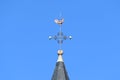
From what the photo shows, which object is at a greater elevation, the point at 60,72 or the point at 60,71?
the point at 60,71

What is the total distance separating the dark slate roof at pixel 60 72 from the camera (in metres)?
32.6

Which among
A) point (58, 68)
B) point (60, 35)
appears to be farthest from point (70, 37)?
point (58, 68)

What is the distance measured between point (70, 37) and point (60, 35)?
0.90 m

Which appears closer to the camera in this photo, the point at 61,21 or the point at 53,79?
the point at 53,79

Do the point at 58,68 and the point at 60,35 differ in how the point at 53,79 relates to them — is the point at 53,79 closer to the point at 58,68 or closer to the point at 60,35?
the point at 58,68

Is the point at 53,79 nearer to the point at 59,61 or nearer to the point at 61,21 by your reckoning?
the point at 59,61

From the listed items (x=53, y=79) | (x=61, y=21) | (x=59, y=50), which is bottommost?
(x=53, y=79)

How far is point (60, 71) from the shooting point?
33031mm

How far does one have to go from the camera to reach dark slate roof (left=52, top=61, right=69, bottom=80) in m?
32.6

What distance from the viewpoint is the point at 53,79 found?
32.7m

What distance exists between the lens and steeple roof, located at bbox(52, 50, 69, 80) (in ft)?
107

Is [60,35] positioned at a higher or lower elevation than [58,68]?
higher

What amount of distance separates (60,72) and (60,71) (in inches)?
4.0

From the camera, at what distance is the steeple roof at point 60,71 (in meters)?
32.7
